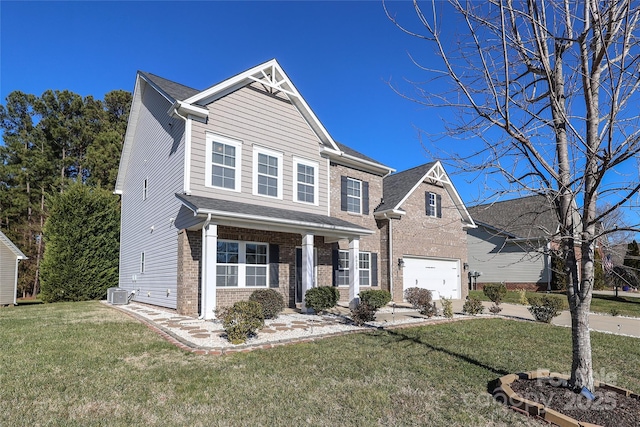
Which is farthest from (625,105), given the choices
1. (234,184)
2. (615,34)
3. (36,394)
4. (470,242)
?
(470,242)

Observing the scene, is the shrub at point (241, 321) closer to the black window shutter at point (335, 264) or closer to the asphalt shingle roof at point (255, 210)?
the asphalt shingle roof at point (255, 210)

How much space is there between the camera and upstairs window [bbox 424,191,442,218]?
63.8 ft

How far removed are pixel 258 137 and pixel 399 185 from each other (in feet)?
28.6

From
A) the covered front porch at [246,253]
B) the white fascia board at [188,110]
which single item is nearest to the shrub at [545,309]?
the covered front porch at [246,253]

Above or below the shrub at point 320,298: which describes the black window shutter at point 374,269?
above

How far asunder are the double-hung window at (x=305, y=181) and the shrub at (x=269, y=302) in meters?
4.03

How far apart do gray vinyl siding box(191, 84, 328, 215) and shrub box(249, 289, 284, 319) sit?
3202 millimetres

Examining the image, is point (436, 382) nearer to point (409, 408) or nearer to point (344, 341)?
point (409, 408)

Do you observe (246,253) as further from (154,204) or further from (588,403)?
(588,403)

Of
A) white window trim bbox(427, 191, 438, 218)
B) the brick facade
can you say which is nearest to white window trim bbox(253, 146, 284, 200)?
the brick facade

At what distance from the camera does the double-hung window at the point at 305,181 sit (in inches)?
563

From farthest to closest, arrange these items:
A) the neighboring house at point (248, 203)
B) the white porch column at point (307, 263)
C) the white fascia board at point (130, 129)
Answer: the white fascia board at point (130, 129) → the white porch column at point (307, 263) → the neighboring house at point (248, 203)

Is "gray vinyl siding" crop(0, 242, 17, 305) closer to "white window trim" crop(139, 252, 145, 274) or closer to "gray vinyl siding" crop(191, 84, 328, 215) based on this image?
"white window trim" crop(139, 252, 145, 274)

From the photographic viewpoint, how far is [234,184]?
12539 mm
